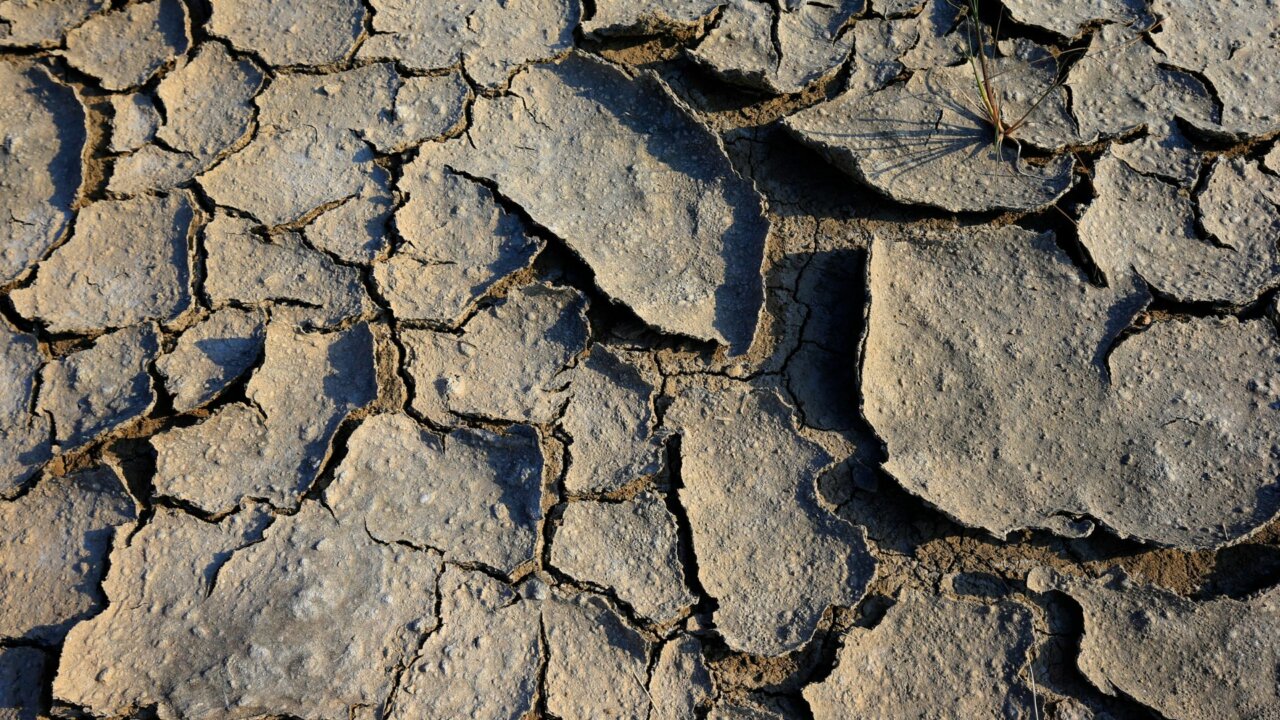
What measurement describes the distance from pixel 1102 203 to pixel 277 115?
213 centimetres

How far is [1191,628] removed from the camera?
2006 mm

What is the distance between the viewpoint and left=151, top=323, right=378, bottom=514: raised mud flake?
2072 millimetres

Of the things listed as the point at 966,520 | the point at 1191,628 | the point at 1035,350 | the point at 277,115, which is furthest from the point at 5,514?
the point at 1191,628

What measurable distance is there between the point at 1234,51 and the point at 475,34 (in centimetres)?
203

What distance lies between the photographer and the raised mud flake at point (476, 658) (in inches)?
77.0

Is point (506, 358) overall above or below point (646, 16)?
below

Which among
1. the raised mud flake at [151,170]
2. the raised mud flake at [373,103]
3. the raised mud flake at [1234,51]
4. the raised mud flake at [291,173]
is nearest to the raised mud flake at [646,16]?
the raised mud flake at [373,103]

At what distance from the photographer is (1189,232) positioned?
227 centimetres

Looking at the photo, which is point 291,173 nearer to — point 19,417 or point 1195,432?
point 19,417

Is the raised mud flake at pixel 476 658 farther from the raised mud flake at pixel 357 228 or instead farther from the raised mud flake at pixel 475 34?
the raised mud flake at pixel 475 34

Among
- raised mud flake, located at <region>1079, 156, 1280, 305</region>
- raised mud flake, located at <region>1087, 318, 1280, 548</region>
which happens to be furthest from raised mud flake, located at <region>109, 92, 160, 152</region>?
raised mud flake, located at <region>1087, 318, 1280, 548</region>

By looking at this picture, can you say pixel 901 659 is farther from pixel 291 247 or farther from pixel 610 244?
pixel 291 247

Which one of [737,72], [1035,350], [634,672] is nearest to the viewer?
[634,672]

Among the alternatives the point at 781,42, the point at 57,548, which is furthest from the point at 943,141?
the point at 57,548
